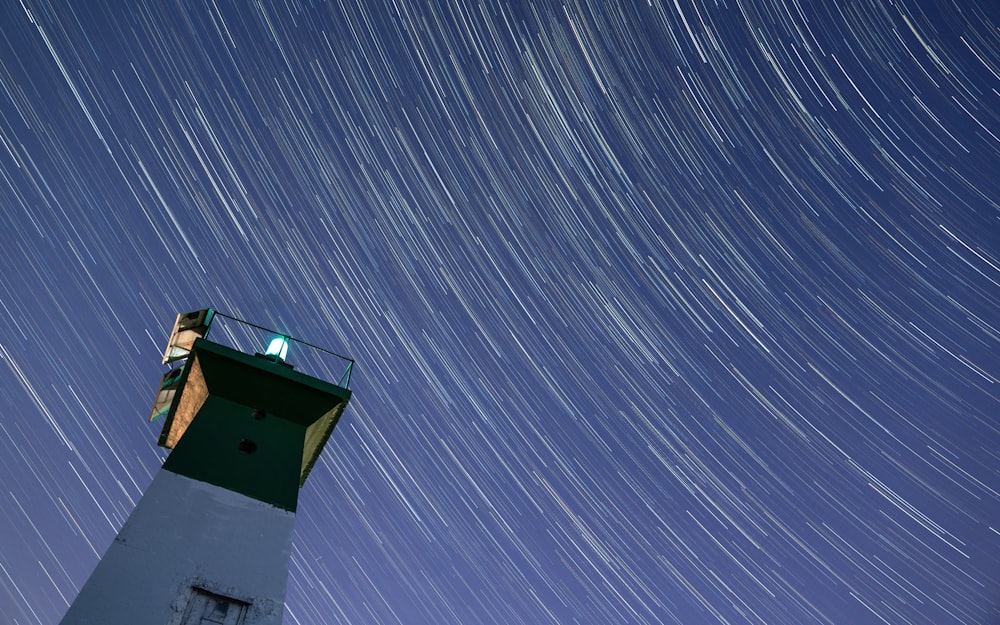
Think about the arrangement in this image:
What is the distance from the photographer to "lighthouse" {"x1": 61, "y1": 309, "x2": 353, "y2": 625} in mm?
5891

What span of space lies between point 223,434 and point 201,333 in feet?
5.68

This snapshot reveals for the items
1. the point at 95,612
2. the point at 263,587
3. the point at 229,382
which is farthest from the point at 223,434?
the point at 95,612

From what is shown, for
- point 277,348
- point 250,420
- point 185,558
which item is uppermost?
point 277,348

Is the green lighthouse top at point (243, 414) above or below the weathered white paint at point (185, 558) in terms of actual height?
above

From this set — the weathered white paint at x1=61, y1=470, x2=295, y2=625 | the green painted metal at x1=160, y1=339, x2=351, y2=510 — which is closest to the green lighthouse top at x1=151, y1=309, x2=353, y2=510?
the green painted metal at x1=160, y1=339, x2=351, y2=510

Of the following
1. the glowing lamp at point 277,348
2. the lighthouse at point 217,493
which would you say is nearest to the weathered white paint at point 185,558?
the lighthouse at point 217,493

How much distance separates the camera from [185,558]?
625 cm

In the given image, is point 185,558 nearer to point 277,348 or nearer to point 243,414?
point 243,414

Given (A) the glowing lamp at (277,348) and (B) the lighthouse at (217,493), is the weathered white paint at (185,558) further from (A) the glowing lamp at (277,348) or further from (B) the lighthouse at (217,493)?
(A) the glowing lamp at (277,348)

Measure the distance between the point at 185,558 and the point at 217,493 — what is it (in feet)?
2.80

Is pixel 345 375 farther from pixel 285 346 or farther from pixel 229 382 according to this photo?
pixel 229 382

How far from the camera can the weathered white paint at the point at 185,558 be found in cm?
570

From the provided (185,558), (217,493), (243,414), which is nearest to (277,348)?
(243,414)

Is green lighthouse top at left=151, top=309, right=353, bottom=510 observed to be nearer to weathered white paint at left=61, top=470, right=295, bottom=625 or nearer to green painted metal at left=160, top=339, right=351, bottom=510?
green painted metal at left=160, top=339, right=351, bottom=510
